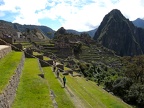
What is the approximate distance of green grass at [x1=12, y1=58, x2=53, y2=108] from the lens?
1183 cm

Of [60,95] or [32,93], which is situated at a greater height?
[32,93]

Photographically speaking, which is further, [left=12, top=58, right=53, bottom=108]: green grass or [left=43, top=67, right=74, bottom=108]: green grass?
[left=43, top=67, right=74, bottom=108]: green grass

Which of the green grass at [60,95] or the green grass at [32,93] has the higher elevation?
the green grass at [32,93]

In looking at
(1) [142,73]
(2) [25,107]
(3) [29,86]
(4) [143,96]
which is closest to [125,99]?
(4) [143,96]

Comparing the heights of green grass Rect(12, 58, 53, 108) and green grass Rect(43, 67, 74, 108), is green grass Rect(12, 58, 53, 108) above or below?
above

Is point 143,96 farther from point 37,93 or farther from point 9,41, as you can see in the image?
point 37,93

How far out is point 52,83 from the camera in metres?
19.3

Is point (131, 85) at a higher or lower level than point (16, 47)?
lower

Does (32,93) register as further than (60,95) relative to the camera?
No

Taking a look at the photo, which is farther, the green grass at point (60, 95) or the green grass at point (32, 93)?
the green grass at point (60, 95)

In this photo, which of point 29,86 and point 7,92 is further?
point 29,86

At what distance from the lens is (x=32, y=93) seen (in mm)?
13422

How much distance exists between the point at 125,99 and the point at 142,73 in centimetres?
1487

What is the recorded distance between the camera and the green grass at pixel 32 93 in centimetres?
1183
